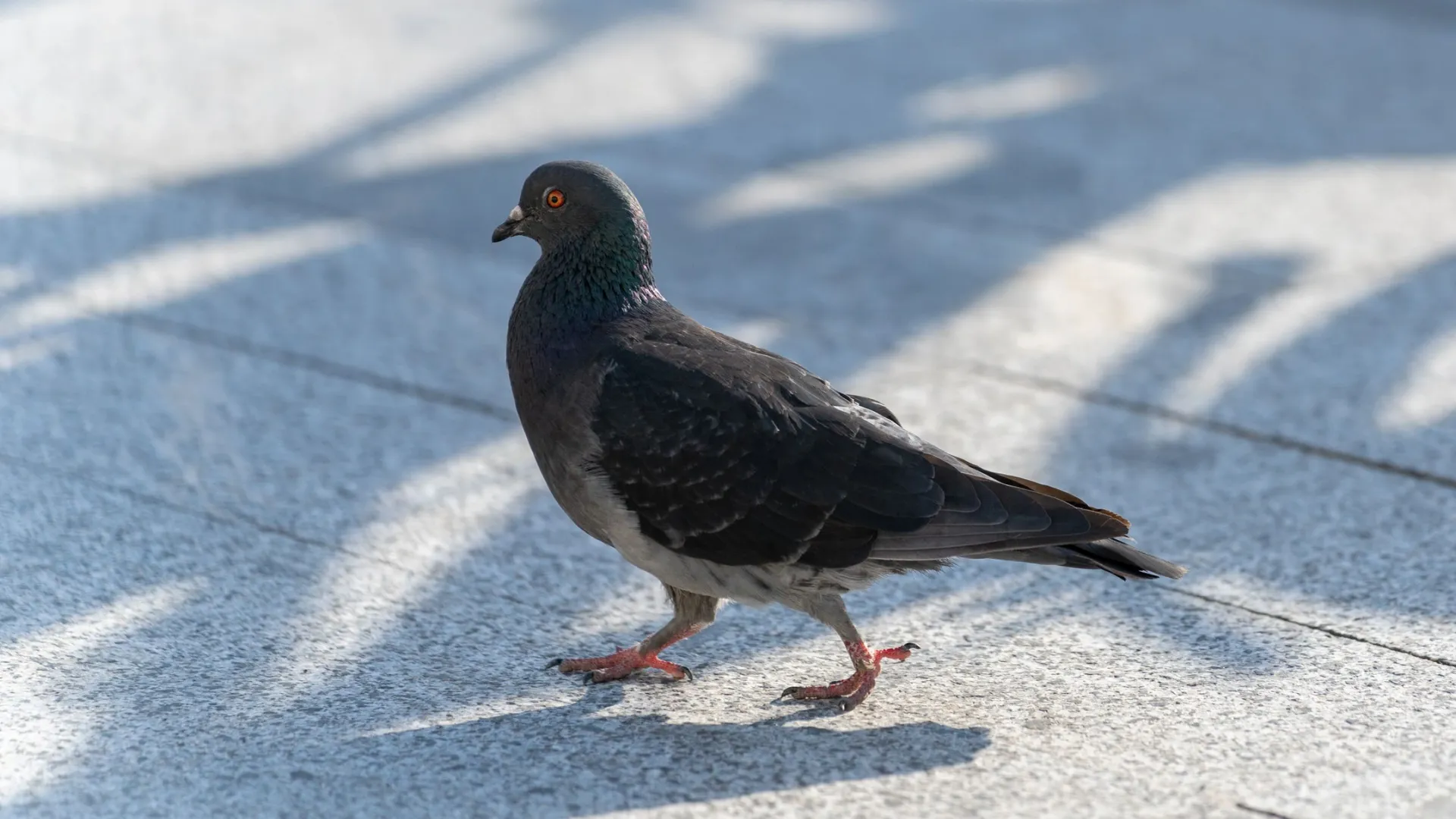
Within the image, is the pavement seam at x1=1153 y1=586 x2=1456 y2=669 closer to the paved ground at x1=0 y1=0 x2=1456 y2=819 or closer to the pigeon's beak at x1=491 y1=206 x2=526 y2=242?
the paved ground at x1=0 y1=0 x2=1456 y2=819

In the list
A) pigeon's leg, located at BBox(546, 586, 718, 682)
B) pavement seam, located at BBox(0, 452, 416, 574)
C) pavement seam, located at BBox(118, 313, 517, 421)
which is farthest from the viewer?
pavement seam, located at BBox(118, 313, 517, 421)

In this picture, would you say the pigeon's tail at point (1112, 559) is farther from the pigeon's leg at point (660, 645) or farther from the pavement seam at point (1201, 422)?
the pavement seam at point (1201, 422)

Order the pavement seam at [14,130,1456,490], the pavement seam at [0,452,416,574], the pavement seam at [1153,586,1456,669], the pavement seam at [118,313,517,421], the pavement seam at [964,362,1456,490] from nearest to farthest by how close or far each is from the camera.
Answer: the pavement seam at [1153,586,1456,669], the pavement seam at [0,452,416,574], the pavement seam at [964,362,1456,490], the pavement seam at [14,130,1456,490], the pavement seam at [118,313,517,421]

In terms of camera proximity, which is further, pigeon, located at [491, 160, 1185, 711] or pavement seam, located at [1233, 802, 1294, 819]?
pigeon, located at [491, 160, 1185, 711]

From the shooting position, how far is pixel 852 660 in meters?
3.75

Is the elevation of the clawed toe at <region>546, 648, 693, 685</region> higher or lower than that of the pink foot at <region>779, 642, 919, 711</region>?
lower

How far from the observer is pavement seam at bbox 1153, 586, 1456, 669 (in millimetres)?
3914

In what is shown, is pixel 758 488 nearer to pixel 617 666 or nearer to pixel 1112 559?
pixel 617 666

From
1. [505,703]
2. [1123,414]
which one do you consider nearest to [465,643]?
[505,703]

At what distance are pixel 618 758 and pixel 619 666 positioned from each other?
0.45 m

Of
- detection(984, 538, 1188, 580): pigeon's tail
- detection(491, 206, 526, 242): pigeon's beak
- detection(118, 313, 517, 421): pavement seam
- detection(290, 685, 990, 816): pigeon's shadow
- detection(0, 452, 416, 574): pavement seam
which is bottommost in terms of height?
detection(290, 685, 990, 816): pigeon's shadow

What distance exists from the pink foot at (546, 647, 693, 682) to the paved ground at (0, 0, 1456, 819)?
7cm

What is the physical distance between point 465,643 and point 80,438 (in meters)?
1.66

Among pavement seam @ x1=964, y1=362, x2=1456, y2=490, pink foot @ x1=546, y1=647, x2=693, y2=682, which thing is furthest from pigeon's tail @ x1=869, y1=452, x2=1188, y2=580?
pavement seam @ x1=964, y1=362, x2=1456, y2=490
